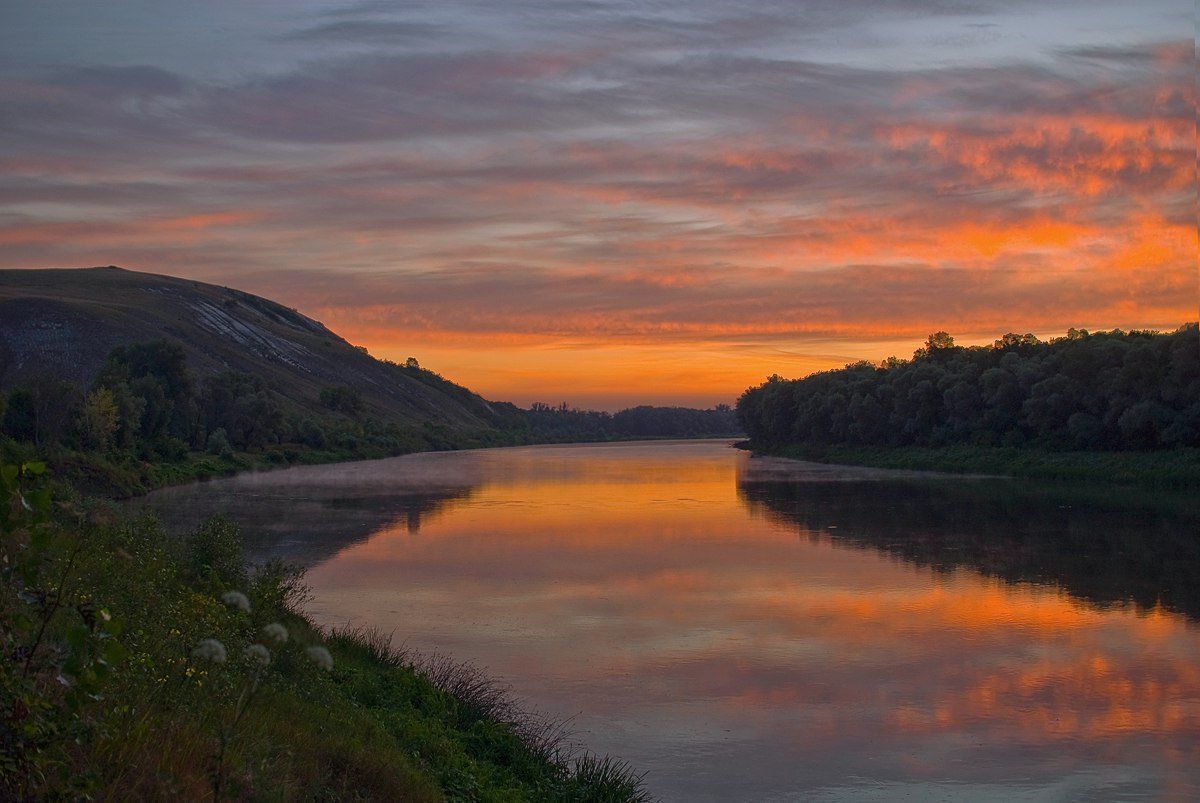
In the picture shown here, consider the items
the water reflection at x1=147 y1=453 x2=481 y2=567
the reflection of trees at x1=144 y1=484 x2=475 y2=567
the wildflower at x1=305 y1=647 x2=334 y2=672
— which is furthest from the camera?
the water reflection at x1=147 y1=453 x2=481 y2=567

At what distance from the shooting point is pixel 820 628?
20875 mm

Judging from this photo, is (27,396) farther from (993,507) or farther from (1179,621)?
(1179,621)

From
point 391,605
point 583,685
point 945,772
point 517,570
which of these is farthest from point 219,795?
point 517,570

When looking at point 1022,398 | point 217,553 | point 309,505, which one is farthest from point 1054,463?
point 217,553

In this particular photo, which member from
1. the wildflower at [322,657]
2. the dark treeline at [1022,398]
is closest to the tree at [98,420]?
the dark treeline at [1022,398]

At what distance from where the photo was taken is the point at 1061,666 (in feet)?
57.9

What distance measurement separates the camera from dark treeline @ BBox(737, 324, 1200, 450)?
57.4 meters

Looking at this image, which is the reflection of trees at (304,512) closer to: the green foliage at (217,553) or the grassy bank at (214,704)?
the green foliage at (217,553)

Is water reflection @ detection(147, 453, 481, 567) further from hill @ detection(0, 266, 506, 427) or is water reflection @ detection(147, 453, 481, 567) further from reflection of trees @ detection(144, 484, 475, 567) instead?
hill @ detection(0, 266, 506, 427)

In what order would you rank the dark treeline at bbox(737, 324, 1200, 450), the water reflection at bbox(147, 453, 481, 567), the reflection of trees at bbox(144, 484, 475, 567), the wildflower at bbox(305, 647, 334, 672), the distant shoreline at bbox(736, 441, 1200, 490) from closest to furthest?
the wildflower at bbox(305, 647, 334, 672) < the reflection of trees at bbox(144, 484, 475, 567) < the water reflection at bbox(147, 453, 481, 567) < the distant shoreline at bbox(736, 441, 1200, 490) < the dark treeline at bbox(737, 324, 1200, 450)

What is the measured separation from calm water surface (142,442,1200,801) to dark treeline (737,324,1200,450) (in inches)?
630

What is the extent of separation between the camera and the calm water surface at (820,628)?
1310 cm

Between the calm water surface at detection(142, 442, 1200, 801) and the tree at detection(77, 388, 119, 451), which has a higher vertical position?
the tree at detection(77, 388, 119, 451)

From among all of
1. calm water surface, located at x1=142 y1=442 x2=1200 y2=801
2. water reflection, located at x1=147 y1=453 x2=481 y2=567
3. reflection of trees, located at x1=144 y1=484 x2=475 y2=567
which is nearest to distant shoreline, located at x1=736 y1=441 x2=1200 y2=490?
calm water surface, located at x1=142 y1=442 x2=1200 y2=801
